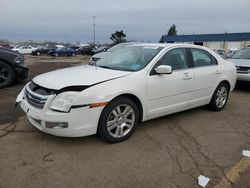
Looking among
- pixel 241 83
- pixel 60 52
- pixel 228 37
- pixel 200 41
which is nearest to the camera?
pixel 241 83

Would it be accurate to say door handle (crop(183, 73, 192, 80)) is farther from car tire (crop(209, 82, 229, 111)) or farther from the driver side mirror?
car tire (crop(209, 82, 229, 111))

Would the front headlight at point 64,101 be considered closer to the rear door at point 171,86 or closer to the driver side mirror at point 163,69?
the rear door at point 171,86

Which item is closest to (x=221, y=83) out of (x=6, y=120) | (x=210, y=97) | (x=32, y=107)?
(x=210, y=97)

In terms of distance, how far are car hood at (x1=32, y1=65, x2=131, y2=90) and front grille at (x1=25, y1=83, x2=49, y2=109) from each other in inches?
Result: 3.3

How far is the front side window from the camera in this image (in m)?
4.65

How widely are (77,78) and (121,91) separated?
691mm

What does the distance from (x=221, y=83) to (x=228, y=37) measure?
195 feet

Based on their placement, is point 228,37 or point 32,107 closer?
point 32,107

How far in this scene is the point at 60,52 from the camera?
1512 inches

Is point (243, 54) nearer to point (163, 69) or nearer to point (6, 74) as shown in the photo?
point (163, 69)

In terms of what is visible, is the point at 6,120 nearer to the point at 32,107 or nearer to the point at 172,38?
the point at 32,107

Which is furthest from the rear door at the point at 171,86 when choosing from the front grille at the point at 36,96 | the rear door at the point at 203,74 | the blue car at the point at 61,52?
the blue car at the point at 61,52

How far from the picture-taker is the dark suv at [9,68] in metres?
8.05

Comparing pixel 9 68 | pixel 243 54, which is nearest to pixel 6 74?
pixel 9 68
